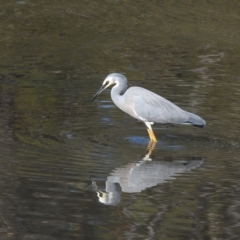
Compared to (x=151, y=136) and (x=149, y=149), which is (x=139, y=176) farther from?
(x=151, y=136)

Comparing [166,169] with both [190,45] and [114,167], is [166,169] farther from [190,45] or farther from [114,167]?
[190,45]

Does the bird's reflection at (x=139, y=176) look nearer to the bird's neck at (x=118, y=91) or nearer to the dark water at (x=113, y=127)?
the dark water at (x=113, y=127)

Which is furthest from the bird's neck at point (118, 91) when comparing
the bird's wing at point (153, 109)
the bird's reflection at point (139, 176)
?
the bird's reflection at point (139, 176)

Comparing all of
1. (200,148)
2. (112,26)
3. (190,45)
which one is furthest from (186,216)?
(112,26)

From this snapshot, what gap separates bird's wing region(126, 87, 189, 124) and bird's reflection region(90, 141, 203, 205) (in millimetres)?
787

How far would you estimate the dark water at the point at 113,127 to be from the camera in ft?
26.9

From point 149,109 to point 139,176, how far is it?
6.19 ft

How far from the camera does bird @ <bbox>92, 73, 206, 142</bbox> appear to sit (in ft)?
36.7

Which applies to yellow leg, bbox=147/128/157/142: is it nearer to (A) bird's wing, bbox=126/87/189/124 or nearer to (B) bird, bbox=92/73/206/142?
(B) bird, bbox=92/73/206/142

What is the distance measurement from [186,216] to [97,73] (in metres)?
7.36

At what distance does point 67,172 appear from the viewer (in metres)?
9.47

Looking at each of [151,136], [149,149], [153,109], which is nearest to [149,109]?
[153,109]

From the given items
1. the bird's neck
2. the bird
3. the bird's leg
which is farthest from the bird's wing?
the bird's leg

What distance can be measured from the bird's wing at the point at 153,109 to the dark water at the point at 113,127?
0.27 meters
